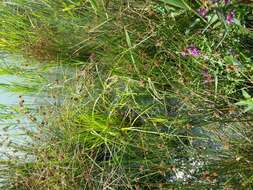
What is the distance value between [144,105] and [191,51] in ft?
0.81

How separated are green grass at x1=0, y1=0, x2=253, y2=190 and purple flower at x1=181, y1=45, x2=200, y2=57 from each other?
1 centimetres

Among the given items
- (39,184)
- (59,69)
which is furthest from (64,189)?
(59,69)

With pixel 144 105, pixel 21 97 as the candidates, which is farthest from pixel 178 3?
pixel 21 97

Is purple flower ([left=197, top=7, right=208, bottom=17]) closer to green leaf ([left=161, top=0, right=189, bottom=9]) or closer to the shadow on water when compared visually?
green leaf ([left=161, top=0, right=189, bottom=9])

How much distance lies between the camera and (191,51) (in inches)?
60.7

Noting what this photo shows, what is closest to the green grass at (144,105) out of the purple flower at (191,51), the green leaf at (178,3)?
the purple flower at (191,51)

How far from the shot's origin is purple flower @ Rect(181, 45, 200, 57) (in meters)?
1.54

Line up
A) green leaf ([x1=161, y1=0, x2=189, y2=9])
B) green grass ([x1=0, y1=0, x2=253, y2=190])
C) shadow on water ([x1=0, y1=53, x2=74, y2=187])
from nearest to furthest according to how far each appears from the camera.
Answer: green leaf ([x1=161, y1=0, x2=189, y2=9])
green grass ([x1=0, y1=0, x2=253, y2=190])
shadow on water ([x1=0, y1=53, x2=74, y2=187])

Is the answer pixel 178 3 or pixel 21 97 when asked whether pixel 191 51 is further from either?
pixel 21 97

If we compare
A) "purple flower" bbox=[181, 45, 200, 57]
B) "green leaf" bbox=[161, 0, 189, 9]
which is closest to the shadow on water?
"purple flower" bbox=[181, 45, 200, 57]

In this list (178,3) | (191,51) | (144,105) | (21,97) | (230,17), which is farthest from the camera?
(21,97)

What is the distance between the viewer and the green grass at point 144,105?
59.9 inches

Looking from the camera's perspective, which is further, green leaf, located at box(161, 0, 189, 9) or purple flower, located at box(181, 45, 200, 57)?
purple flower, located at box(181, 45, 200, 57)

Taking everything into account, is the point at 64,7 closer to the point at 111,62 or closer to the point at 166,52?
the point at 111,62
